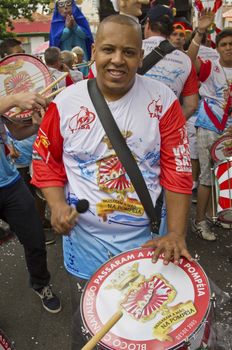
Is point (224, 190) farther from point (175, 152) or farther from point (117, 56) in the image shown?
point (117, 56)

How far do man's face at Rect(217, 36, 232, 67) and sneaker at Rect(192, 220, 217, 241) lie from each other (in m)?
1.52

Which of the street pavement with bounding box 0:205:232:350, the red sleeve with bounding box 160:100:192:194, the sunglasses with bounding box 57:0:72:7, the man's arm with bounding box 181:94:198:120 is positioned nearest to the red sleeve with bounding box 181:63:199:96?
the man's arm with bounding box 181:94:198:120

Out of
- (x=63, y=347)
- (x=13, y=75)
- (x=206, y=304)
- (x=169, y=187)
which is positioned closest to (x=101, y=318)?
(x=206, y=304)

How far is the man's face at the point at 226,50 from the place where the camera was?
12.4ft

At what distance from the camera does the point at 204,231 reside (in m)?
3.97

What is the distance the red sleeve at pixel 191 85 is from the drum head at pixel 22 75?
4.37ft

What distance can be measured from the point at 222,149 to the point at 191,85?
61cm

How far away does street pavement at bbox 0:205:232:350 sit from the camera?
2.72 m

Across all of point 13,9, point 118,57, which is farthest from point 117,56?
point 13,9

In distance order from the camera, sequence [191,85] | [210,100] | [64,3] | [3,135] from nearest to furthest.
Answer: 1. [3,135]
2. [191,85]
3. [210,100]
4. [64,3]

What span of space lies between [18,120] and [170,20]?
5.49ft

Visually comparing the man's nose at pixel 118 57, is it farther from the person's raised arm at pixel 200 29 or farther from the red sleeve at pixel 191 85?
the person's raised arm at pixel 200 29

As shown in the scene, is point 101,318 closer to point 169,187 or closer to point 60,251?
point 169,187

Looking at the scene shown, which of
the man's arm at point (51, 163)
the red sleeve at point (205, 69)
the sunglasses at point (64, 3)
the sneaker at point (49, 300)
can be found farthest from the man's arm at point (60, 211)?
the sunglasses at point (64, 3)
